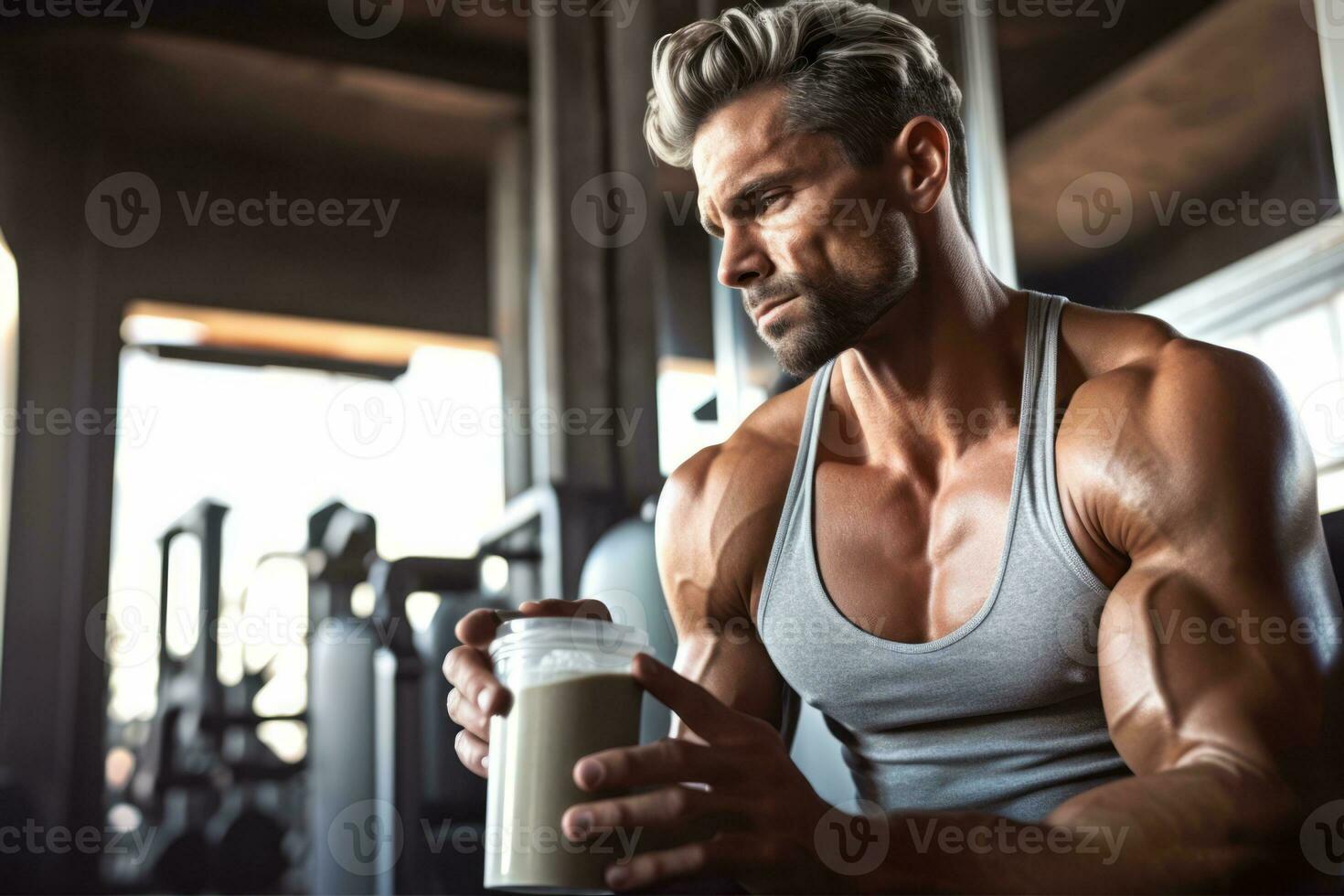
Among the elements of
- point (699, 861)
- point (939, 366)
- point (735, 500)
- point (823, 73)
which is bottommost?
point (699, 861)

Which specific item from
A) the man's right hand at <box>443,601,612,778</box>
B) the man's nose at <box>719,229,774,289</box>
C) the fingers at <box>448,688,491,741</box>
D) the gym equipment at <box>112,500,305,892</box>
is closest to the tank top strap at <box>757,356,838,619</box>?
the man's nose at <box>719,229,774,289</box>

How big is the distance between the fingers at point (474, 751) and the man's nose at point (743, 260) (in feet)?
1.43

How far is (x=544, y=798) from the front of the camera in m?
0.70

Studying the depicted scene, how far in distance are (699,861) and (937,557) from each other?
1.63 ft

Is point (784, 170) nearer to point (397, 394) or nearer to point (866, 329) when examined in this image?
point (866, 329)

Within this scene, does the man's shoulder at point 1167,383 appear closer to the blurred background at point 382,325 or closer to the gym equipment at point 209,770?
the blurred background at point 382,325

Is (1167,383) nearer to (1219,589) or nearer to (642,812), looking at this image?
(1219,589)

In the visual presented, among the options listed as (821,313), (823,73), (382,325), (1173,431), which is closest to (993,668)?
(1173,431)

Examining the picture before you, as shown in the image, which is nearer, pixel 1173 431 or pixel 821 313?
pixel 1173 431

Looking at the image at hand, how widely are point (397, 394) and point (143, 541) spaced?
36.1 inches

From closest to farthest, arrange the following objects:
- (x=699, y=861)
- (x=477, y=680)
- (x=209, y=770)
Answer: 1. (x=699, y=861)
2. (x=477, y=680)
3. (x=209, y=770)

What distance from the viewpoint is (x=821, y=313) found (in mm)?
1077

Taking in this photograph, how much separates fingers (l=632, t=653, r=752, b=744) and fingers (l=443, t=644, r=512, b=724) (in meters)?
0.10

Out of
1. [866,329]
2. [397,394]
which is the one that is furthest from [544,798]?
[397,394]
